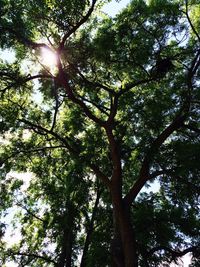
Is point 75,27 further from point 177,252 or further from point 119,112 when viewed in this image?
point 177,252

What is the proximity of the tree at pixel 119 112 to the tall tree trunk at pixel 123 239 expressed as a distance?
0.10 feet

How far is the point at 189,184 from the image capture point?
10.9 metres

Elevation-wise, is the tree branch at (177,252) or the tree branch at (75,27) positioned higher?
the tree branch at (75,27)

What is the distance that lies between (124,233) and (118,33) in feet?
20.4

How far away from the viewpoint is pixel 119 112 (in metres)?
13.9

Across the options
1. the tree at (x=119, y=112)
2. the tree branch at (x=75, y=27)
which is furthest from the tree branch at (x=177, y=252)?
the tree branch at (x=75, y=27)

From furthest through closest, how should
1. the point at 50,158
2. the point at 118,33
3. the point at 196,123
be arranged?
the point at 50,158
the point at 196,123
the point at 118,33

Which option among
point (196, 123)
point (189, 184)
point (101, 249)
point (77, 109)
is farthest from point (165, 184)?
point (77, 109)

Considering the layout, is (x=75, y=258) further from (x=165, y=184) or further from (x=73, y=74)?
(x=73, y=74)

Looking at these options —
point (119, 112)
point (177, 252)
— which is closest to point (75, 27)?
point (119, 112)

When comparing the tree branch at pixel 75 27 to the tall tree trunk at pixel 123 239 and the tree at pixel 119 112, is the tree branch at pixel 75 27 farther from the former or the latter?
the tall tree trunk at pixel 123 239

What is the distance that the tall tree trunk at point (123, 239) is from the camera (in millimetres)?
9766

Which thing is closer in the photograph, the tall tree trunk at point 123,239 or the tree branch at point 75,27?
the tall tree trunk at point 123,239

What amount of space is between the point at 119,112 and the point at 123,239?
5.46 meters
